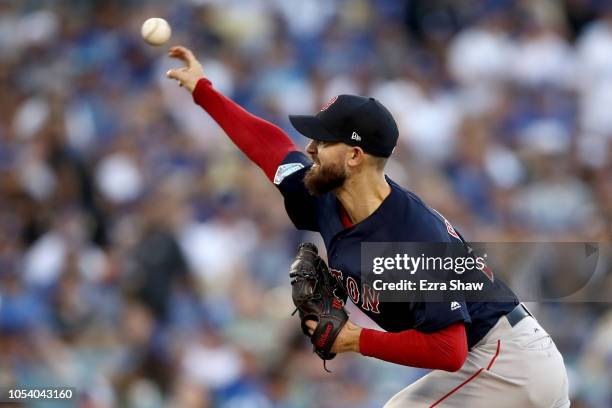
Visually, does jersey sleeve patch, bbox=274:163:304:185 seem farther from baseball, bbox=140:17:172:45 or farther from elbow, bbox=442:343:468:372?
elbow, bbox=442:343:468:372

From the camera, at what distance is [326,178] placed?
15.2 ft

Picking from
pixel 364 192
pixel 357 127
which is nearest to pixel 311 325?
pixel 364 192

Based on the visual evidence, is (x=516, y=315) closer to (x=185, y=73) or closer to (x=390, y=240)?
(x=390, y=240)

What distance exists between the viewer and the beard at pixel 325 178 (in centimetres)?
464

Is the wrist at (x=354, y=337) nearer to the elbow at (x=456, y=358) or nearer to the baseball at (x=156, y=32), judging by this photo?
the elbow at (x=456, y=358)

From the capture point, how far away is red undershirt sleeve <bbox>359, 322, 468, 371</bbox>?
4.39 meters

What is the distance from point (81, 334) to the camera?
8.26 m

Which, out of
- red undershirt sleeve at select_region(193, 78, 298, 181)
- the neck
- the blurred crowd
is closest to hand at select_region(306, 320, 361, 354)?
the neck

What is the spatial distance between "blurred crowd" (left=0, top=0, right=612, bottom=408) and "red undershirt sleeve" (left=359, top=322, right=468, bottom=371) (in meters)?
2.92

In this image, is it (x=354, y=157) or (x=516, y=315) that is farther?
(x=516, y=315)

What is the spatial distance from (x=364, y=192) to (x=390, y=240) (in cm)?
24

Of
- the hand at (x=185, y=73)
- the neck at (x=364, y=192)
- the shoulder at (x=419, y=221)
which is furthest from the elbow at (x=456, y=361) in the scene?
the hand at (x=185, y=73)

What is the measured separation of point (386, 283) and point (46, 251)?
5134mm

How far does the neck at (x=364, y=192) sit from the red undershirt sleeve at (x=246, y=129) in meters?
0.51
